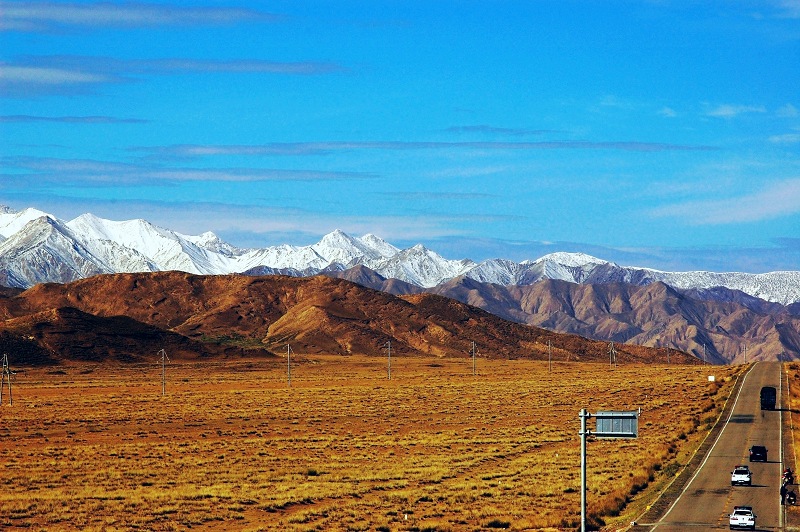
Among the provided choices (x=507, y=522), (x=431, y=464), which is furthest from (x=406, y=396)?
(x=507, y=522)

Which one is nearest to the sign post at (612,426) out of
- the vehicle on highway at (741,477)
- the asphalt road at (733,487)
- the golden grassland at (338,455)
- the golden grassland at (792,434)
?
the golden grassland at (338,455)

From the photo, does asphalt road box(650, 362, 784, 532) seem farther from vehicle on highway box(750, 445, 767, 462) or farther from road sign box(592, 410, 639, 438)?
road sign box(592, 410, 639, 438)

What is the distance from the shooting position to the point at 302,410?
10356 cm

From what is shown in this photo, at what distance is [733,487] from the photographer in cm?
5494

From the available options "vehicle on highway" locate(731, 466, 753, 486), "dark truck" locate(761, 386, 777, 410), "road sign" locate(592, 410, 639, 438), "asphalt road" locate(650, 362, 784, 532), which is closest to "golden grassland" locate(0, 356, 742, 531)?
"asphalt road" locate(650, 362, 784, 532)

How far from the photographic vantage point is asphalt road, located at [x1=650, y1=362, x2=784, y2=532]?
45.2 metres

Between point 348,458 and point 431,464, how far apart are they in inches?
238

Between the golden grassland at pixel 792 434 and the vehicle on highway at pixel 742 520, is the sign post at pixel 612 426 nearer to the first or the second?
the vehicle on highway at pixel 742 520

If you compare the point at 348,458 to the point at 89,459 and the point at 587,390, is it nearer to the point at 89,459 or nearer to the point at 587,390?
the point at 89,459

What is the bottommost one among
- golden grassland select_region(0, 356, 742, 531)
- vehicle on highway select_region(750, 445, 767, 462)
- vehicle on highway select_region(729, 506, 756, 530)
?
golden grassland select_region(0, 356, 742, 531)

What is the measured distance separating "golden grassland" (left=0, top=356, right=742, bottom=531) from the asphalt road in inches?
87.8

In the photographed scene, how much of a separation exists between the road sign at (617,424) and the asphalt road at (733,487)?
9.81 meters

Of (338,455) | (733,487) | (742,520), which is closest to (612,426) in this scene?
(742,520)

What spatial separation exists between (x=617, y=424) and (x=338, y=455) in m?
37.0
